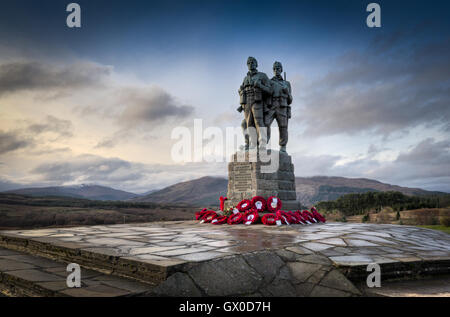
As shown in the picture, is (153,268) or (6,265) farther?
(6,265)

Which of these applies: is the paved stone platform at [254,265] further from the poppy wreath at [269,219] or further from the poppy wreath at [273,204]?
the poppy wreath at [273,204]

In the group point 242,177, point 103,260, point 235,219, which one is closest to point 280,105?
point 242,177

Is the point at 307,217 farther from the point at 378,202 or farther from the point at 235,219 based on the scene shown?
the point at 378,202

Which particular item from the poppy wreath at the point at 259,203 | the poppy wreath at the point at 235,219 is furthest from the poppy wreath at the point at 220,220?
the poppy wreath at the point at 259,203

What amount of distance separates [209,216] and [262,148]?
272 centimetres

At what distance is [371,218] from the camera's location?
36.8 feet

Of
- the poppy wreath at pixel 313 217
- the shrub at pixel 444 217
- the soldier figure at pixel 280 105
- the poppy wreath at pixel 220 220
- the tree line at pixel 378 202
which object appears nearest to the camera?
the poppy wreath at pixel 220 220

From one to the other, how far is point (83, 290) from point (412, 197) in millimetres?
12524

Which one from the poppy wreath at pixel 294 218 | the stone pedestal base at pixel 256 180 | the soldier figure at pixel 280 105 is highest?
the soldier figure at pixel 280 105

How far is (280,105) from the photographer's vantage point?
9.69 metres

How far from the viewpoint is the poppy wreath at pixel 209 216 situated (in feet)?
27.2

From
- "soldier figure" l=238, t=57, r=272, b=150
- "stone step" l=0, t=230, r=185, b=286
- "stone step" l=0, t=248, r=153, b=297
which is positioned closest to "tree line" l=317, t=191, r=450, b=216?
"soldier figure" l=238, t=57, r=272, b=150
